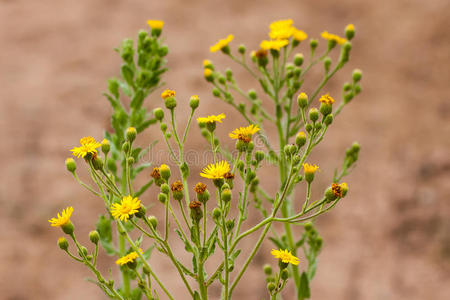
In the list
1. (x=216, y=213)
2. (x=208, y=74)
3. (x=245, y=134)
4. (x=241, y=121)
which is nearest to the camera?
(x=216, y=213)

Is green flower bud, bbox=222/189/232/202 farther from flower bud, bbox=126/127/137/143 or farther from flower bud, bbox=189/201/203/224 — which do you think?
flower bud, bbox=126/127/137/143

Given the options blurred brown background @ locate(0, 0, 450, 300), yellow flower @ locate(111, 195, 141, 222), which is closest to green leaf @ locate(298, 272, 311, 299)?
yellow flower @ locate(111, 195, 141, 222)

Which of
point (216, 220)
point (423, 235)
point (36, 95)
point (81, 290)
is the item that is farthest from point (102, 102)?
point (216, 220)

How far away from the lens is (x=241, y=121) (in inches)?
116

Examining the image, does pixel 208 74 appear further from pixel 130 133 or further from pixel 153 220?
pixel 153 220

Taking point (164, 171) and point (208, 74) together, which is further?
point (208, 74)

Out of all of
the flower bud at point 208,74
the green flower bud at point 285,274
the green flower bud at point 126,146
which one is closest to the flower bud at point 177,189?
the green flower bud at point 126,146

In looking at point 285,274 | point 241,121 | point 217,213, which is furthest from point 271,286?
point 241,121

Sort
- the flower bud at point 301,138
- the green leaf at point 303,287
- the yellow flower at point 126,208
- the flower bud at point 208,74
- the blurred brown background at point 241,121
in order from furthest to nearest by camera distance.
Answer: the blurred brown background at point 241,121 → the flower bud at point 208,74 → the green leaf at point 303,287 → the flower bud at point 301,138 → the yellow flower at point 126,208

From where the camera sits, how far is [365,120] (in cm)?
311

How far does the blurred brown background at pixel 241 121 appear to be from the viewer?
8.86ft

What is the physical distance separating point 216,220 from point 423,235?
211cm

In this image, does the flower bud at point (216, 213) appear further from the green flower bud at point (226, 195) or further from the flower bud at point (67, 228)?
the flower bud at point (67, 228)

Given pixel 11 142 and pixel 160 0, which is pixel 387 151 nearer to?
pixel 160 0
